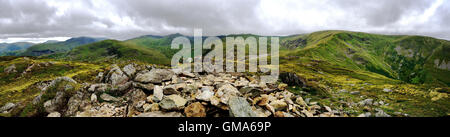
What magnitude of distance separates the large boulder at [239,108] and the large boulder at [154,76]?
6607 mm

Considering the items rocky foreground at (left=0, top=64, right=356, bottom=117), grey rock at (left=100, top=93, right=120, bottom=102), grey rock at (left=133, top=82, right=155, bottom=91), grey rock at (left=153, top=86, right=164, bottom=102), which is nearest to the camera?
rocky foreground at (left=0, top=64, right=356, bottom=117)

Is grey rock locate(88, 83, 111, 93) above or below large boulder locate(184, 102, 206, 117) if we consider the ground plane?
above

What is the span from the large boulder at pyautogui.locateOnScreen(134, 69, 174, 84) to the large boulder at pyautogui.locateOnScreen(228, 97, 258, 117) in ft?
21.7

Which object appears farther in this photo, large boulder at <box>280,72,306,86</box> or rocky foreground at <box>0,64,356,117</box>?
large boulder at <box>280,72,306,86</box>

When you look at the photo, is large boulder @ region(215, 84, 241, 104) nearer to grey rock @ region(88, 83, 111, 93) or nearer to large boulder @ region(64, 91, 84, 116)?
grey rock @ region(88, 83, 111, 93)

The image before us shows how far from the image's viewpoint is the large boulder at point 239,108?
8192mm

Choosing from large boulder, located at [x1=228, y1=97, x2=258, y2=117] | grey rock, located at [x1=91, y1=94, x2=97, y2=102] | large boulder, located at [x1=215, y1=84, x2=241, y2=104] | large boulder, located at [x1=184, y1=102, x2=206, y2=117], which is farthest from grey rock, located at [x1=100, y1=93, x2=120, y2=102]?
large boulder, located at [x1=228, y1=97, x2=258, y2=117]

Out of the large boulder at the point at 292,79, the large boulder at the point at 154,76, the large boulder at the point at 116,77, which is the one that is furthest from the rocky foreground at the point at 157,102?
the large boulder at the point at 292,79

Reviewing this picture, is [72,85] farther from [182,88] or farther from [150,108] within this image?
[182,88]

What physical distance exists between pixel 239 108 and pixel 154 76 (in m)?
7.59

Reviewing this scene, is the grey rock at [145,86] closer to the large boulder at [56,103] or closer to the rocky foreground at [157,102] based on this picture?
the rocky foreground at [157,102]

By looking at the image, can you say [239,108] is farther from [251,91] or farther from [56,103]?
[56,103]

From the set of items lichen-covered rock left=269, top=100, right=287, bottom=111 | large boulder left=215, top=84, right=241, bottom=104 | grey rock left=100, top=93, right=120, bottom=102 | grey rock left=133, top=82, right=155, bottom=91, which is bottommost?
lichen-covered rock left=269, top=100, right=287, bottom=111

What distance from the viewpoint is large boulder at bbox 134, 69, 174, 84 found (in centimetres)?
1228
